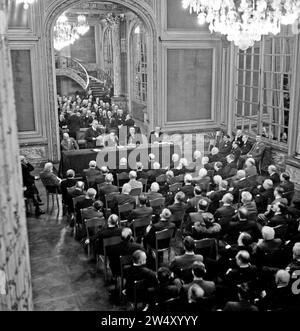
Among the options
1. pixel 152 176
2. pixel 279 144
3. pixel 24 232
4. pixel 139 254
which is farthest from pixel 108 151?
pixel 24 232

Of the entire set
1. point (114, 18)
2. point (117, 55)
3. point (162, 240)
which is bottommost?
point (162, 240)

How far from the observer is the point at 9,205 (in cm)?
241

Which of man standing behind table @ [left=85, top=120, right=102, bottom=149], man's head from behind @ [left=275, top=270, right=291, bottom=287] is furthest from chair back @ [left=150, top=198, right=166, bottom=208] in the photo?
man standing behind table @ [left=85, top=120, right=102, bottom=149]

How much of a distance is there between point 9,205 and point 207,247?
185 inches

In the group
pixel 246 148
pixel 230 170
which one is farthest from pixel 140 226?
pixel 246 148

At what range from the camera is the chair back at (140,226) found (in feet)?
25.4

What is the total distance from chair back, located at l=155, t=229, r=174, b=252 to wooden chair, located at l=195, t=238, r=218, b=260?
62 cm

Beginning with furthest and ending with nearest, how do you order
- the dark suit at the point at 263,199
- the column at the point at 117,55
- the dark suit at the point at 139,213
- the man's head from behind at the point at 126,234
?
the column at the point at 117,55 < the dark suit at the point at 263,199 < the dark suit at the point at 139,213 < the man's head from behind at the point at 126,234

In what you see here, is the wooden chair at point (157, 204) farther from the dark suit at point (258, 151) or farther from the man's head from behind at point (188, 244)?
the dark suit at point (258, 151)

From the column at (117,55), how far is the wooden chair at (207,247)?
1923cm

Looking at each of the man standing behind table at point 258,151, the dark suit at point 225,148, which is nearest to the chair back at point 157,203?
the man standing behind table at point 258,151

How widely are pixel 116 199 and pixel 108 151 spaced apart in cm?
397

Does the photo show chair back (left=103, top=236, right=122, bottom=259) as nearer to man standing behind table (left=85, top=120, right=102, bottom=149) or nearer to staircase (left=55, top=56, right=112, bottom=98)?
man standing behind table (left=85, top=120, right=102, bottom=149)

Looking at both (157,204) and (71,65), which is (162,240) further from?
(71,65)
